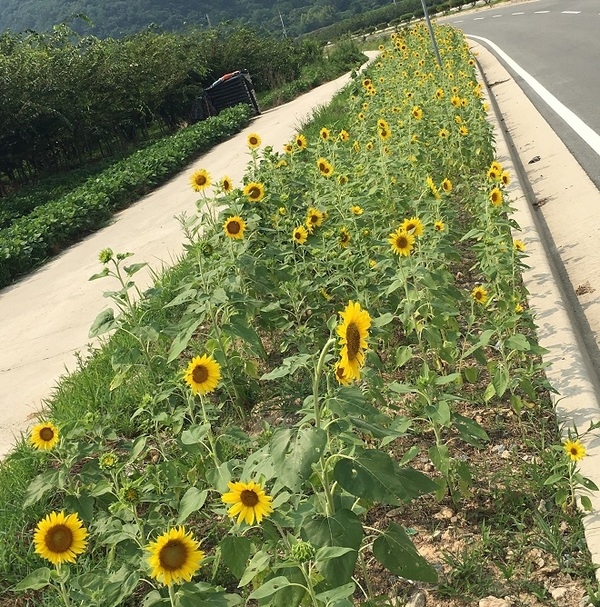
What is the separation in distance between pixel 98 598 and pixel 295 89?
22.4m

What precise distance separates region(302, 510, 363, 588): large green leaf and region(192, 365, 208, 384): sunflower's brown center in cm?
79

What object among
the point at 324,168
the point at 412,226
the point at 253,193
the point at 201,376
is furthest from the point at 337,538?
the point at 324,168

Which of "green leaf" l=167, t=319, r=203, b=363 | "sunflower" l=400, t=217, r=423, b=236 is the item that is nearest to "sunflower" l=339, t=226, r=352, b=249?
"sunflower" l=400, t=217, r=423, b=236

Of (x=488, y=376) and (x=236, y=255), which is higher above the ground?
(x=236, y=255)

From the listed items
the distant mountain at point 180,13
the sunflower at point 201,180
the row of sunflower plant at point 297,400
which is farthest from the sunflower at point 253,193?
the distant mountain at point 180,13

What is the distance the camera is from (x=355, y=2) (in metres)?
101

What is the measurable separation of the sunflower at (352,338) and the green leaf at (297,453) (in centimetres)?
16

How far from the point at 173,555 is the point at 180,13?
365 feet

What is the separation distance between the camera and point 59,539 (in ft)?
6.73

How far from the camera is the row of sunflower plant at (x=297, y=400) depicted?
1.78 metres

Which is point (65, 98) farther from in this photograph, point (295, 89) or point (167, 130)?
point (295, 89)

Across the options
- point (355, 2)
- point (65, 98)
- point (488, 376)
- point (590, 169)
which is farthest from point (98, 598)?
point (355, 2)

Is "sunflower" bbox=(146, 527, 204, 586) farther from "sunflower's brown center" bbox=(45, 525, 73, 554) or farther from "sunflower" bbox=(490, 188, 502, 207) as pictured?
"sunflower" bbox=(490, 188, 502, 207)

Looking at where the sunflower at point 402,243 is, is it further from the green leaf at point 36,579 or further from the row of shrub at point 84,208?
the row of shrub at point 84,208
